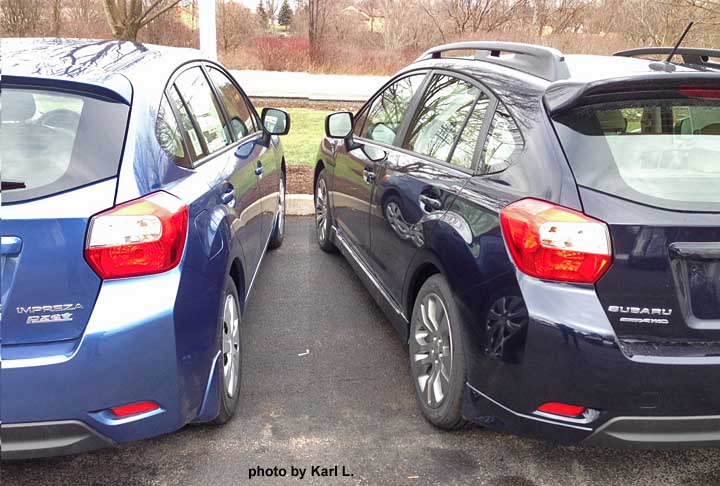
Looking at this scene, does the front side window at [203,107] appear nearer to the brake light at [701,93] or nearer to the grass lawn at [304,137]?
the brake light at [701,93]

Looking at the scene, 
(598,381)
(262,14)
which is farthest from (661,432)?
(262,14)

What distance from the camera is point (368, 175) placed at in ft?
12.5

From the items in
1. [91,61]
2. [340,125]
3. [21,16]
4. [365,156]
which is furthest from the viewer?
[21,16]

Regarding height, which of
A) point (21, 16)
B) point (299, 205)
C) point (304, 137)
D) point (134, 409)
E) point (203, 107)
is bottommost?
point (299, 205)

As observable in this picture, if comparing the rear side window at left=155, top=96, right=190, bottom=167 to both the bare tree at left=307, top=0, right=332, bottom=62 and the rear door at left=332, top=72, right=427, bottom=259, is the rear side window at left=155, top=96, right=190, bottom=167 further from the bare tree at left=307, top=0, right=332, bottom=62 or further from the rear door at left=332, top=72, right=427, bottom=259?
the bare tree at left=307, top=0, right=332, bottom=62

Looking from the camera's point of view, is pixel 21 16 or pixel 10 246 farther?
pixel 21 16

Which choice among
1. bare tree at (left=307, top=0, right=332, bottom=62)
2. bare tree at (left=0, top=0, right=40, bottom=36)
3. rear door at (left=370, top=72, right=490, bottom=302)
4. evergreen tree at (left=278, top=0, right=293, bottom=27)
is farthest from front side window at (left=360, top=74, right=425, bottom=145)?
evergreen tree at (left=278, top=0, right=293, bottom=27)

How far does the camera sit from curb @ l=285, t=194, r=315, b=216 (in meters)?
6.48

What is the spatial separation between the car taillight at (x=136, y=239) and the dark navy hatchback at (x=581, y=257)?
1.18 m

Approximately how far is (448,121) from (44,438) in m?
2.30

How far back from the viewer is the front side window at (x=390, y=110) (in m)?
3.75

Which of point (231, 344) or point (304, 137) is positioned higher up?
point (304, 137)

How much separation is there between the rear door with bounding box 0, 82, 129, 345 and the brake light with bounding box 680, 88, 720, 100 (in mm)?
2147

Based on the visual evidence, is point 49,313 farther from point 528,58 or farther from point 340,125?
point 340,125
